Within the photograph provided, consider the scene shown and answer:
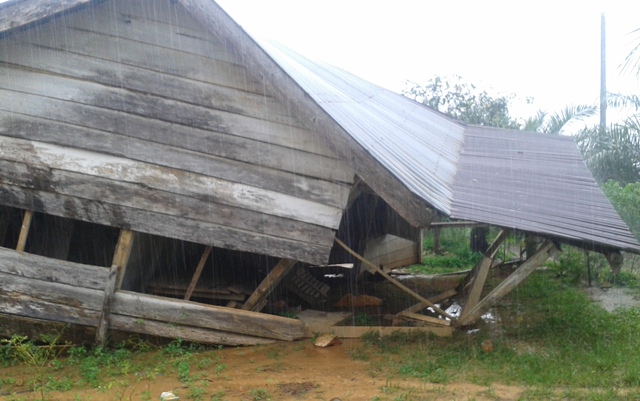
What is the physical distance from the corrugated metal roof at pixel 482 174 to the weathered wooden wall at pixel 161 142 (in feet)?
1.99

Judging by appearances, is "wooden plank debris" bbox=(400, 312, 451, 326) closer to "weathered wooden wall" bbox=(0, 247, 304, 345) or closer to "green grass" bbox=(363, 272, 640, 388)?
"green grass" bbox=(363, 272, 640, 388)

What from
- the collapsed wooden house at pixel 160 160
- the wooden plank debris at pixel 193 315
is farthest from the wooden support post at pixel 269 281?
the wooden plank debris at pixel 193 315

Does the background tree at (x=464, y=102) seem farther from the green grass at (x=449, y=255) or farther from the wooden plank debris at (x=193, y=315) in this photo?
the wooden plank debris at (x=193, y=315)

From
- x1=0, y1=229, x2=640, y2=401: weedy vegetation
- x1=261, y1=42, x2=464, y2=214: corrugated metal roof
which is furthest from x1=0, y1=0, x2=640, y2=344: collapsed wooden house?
x1=0, y1=229, x2=640, y2=401: weedy vegetation

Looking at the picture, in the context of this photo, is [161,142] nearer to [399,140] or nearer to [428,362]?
[399,140]

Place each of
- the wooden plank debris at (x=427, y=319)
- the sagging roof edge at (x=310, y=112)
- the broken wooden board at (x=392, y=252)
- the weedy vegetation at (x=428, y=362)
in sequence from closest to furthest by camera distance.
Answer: the weedy vegetation at (x=428, y=362) < the sagging roof edge at (x=310, y=112) < the wooden plank debris at (x=427, y=319) < the broken wooden board at (x=392, y=252)

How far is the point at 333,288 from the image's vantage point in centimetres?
1090

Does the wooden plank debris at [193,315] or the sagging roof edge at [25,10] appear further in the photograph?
the wooden plank debris at [193,315]

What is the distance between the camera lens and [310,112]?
255 inches

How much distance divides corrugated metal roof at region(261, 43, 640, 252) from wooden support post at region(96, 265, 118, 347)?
2.66 meters

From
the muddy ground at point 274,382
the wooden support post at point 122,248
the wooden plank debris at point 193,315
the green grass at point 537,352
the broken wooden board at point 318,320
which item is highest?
the wooden support post at point 122,248

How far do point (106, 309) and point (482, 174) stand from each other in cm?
499

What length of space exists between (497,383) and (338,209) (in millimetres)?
2139

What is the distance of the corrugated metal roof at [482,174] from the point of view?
21.1 feet
